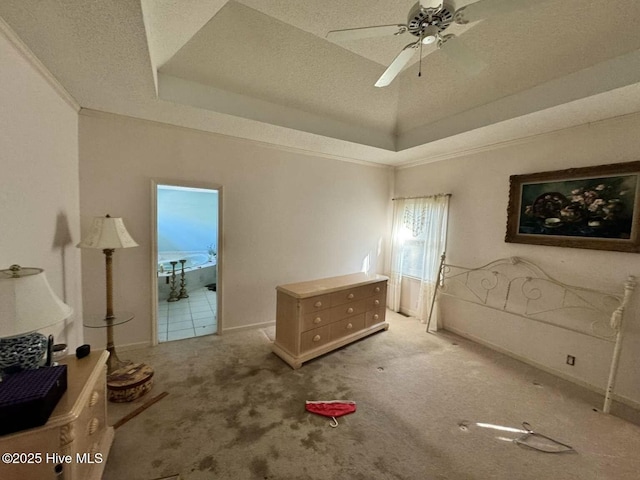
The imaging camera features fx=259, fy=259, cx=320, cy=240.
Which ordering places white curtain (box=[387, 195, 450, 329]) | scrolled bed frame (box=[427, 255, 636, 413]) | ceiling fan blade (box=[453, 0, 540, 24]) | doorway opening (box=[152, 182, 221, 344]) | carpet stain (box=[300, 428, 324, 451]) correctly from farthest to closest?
1. white curtain (box=[387, 195, 450, 329])
2. doorway opening (box=[152, 182, 221, 344])
3. scrolled bed frame (box=[427, 255, 636, 413])
4. carpet stain (box=[300, 428, 324, 451])
5. ceiling fan blade (box=[453, 0, 540, 24])

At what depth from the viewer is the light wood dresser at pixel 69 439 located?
102cm

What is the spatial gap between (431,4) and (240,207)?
8.89ft

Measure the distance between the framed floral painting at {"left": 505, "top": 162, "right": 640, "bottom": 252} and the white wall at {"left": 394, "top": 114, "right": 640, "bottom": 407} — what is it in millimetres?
97

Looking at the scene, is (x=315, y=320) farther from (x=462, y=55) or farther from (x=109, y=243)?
(x=462, y=55)

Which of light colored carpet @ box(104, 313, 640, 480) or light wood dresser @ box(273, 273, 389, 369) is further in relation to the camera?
light wood dresser @ box(273, 273, 389, 369)

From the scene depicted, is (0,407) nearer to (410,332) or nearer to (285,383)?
(285,383)

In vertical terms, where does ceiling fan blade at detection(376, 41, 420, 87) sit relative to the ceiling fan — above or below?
below

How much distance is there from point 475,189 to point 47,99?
4.38 meters

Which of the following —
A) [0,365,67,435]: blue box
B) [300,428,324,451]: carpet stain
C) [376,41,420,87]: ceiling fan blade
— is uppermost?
[376,41,420,87]: ceiling fan blade

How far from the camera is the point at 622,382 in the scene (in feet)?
7.72

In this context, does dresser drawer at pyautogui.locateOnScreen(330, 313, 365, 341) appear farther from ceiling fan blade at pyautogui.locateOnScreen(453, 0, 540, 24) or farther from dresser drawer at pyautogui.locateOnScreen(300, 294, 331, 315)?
ceiling fan blade at pyautogui.locateOnScreen(453, 0, 540, 24)

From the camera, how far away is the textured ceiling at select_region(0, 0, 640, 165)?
163 cm

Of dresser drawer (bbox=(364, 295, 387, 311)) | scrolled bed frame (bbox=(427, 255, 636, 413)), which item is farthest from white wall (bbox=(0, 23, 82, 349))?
scrolled bed frame (bbox=(427, 255, 636, 413))

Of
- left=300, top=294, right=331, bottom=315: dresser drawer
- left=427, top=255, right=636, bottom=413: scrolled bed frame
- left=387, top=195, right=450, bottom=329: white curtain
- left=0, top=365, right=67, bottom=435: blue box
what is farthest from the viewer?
left=387, top=195, right=450, bottom=329: white curtain
